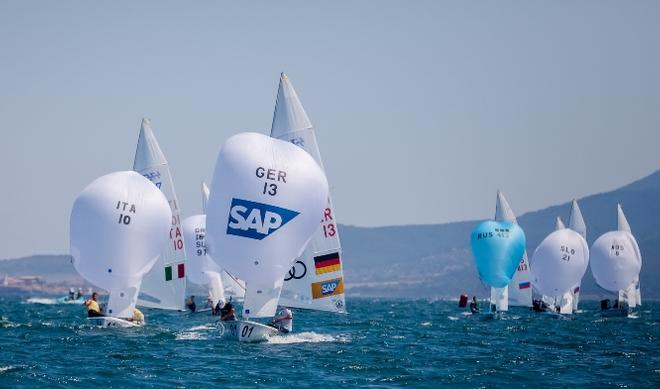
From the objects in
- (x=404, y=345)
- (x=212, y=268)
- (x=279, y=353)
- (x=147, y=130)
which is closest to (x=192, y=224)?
(x=212, y=268)

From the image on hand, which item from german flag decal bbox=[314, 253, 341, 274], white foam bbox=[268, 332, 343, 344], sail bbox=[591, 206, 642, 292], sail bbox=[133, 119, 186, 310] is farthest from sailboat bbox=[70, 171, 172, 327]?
sail bbox=[591, 206, 642, 292]

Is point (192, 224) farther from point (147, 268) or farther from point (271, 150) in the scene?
point (271, 150)

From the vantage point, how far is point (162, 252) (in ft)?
172

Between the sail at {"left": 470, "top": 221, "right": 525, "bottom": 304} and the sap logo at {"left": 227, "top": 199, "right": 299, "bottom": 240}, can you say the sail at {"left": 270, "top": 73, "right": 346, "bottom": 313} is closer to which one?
the sap logo at {"left": 227, "top": 199, "right": 299, "bottom": 240}

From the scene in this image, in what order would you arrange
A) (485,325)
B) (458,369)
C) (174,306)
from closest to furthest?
(458,369) → (174,306) → (485,325)

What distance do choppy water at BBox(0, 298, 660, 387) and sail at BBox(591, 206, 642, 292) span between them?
28.2 m

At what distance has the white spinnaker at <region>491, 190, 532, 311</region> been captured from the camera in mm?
72688

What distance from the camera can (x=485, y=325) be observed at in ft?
191

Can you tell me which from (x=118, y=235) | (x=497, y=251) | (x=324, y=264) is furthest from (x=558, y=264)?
(x=118, y=235)

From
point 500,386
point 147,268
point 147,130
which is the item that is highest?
point 147,130

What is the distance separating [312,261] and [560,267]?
110 feet

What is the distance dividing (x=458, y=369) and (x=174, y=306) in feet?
74.2

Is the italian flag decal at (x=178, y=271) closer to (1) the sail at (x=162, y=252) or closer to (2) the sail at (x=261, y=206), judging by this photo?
(1) the sail at (x=162, y=252)

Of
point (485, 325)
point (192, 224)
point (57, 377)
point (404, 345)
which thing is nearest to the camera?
point (57, 377)
